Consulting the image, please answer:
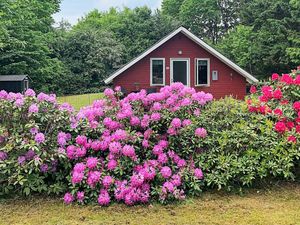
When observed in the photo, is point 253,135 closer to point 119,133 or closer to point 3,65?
point 119,133

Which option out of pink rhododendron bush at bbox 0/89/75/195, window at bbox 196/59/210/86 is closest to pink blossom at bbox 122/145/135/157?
pink rhododendron bush at bbox 0/89/75/195

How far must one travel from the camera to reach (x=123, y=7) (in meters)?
45.8

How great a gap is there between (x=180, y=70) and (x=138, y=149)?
1382 centimetres

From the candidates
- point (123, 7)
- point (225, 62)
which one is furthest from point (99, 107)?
point (123, 7)

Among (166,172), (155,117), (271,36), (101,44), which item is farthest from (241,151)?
(101,44)

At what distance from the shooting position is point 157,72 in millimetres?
16984

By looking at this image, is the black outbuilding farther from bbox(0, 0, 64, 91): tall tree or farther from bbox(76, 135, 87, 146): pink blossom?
bbox(76, 135, 87, 146): pink blossom

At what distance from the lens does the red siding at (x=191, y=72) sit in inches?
654

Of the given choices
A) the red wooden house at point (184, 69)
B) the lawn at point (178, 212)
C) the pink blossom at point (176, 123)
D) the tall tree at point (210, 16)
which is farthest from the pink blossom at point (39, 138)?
the tall tree at point (210, 16)

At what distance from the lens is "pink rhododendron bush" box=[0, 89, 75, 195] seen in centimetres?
342

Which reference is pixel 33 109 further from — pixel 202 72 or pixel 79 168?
pixel 202 72

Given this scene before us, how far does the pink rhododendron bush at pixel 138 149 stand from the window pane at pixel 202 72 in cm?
1328

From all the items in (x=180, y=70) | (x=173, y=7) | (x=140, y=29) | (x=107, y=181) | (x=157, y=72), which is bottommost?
(x=107, y=181)

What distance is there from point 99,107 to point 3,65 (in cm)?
1748
